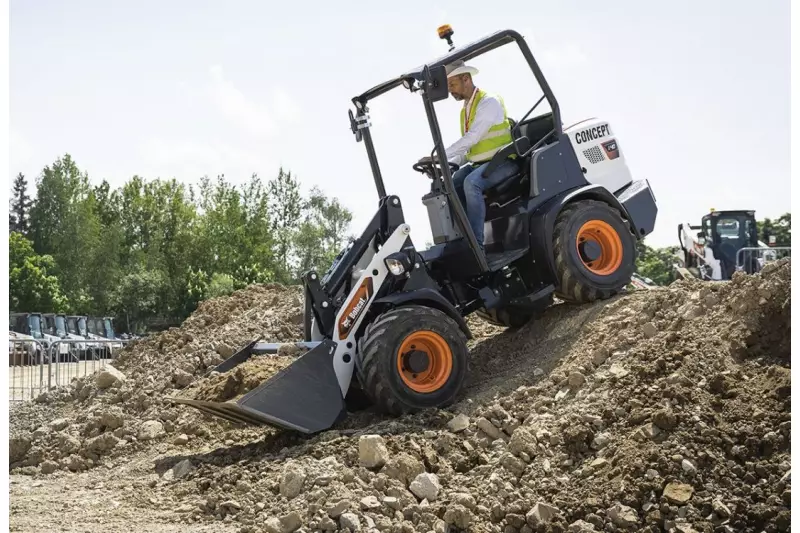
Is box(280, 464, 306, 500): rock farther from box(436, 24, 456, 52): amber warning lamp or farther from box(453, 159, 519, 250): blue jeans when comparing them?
box(436, 24, 456, 52): amber warning lamp

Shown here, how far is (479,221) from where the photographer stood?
289 inches

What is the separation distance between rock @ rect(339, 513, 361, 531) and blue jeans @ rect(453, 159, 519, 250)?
2.77 meters

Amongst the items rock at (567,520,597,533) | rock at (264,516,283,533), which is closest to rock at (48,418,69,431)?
rock at (264,516,283,533)

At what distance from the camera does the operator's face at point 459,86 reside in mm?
7535

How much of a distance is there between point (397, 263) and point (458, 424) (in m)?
1.34

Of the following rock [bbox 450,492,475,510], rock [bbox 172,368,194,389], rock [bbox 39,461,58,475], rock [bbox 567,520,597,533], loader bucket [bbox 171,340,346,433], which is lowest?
rock [bbox 567,520,597,533]

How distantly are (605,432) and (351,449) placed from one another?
5.01 feet

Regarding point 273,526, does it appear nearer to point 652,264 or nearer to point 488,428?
point 488,428

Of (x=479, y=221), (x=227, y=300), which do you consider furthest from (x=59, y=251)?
(x=479, y=221)

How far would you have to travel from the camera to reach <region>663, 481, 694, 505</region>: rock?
5016 mm

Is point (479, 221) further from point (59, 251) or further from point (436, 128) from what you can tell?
point (59, 251)

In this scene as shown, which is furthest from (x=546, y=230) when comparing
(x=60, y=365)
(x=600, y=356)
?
(x=60, y=365)

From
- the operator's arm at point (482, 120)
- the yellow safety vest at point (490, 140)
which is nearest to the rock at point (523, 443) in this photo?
the operator's arm at point (482, 120)

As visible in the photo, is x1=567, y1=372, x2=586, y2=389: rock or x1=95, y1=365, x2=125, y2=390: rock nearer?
x1=567, y1=372, x2=586, y2=389: rock
